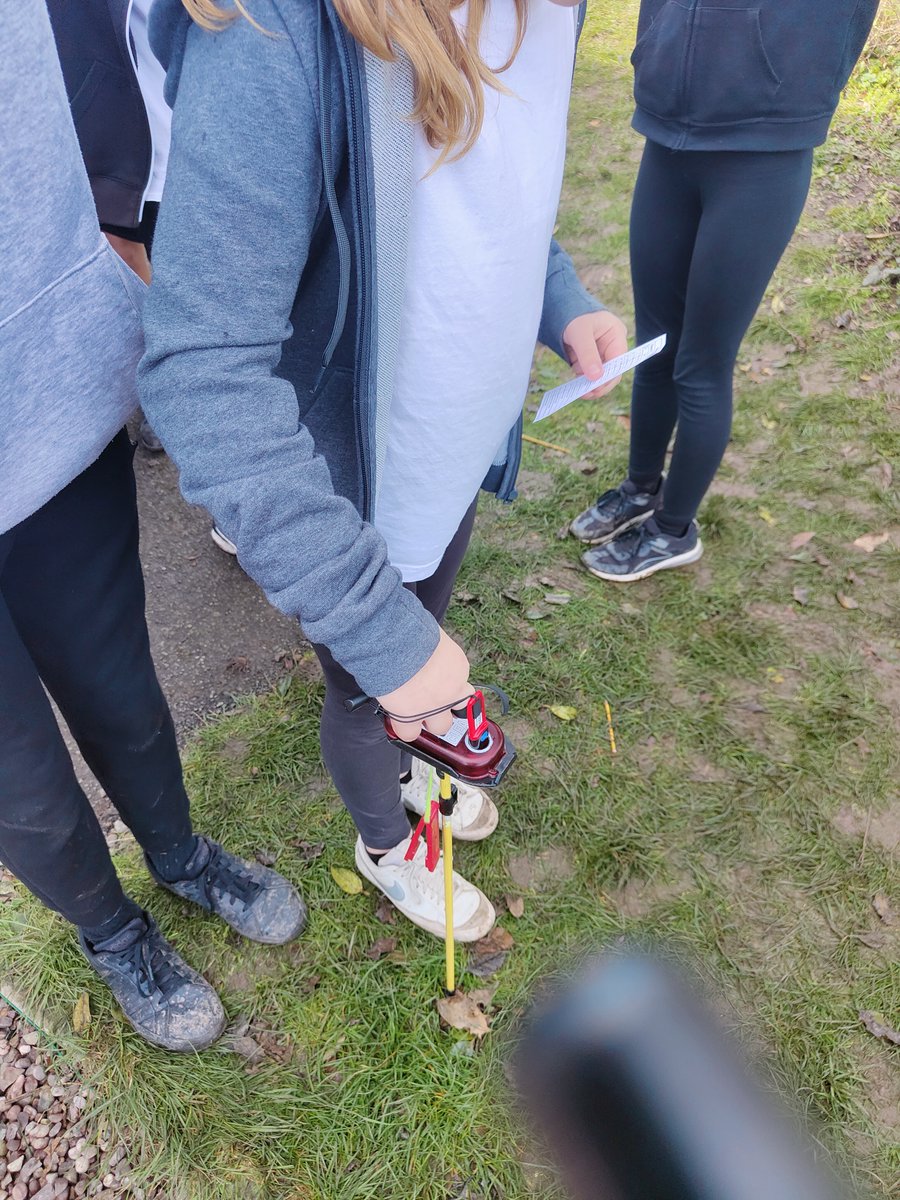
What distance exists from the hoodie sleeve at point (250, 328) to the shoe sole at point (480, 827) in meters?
1.35

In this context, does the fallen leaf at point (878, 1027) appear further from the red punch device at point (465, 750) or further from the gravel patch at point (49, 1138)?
the gravel patch at point (49, 1138)

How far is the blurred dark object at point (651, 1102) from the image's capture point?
5.89ft

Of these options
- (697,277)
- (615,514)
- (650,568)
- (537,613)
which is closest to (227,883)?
(537,613)

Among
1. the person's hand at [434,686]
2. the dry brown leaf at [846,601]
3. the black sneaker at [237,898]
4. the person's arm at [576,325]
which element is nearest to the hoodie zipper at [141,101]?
the person's arm at [576,325]

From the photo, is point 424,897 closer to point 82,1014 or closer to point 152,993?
point 152,993

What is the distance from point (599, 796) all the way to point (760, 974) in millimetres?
627

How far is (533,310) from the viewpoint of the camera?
133 cm

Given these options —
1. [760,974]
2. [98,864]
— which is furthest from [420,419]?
[760,974]

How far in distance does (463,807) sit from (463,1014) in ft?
1.73

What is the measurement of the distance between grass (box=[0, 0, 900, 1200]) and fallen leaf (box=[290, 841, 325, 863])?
11mm

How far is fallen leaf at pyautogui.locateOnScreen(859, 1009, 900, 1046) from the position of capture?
2.00 meters

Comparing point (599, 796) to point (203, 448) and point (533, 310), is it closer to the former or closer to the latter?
point (533, 310)

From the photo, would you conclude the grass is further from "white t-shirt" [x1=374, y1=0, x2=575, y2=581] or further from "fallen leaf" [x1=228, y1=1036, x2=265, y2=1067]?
"white t-shirt" [x1=374, y1=0, x2=575, y2=581]

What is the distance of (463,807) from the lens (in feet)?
7.54
